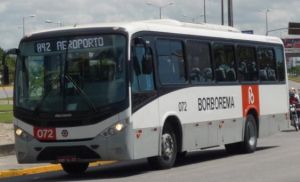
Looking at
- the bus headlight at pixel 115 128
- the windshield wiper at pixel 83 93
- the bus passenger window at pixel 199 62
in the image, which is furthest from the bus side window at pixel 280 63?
the windshield wiper at pixel 83 93

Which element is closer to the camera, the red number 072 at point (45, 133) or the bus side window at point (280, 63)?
the red number 072 at point (45, 133)

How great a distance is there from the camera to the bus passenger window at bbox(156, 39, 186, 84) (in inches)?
667

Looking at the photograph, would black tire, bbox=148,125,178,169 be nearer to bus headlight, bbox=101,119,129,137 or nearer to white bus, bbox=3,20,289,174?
white bus, bbox=3,20,289,174

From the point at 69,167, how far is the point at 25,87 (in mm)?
2234

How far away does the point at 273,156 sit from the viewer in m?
19.7

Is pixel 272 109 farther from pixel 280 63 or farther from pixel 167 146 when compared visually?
pixel 167 146

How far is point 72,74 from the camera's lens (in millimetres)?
15797

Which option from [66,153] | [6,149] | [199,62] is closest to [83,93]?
[66,153]

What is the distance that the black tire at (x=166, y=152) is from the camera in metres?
16.8

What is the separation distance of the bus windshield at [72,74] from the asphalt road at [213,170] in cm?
158

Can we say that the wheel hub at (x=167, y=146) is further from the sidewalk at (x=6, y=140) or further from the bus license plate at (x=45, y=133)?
the sidewalk at (x=6, y=140)

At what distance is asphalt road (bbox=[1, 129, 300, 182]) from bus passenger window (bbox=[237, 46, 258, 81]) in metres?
2.05

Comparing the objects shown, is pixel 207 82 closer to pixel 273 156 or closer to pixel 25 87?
pixel 273 156

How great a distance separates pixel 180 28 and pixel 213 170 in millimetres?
3516
